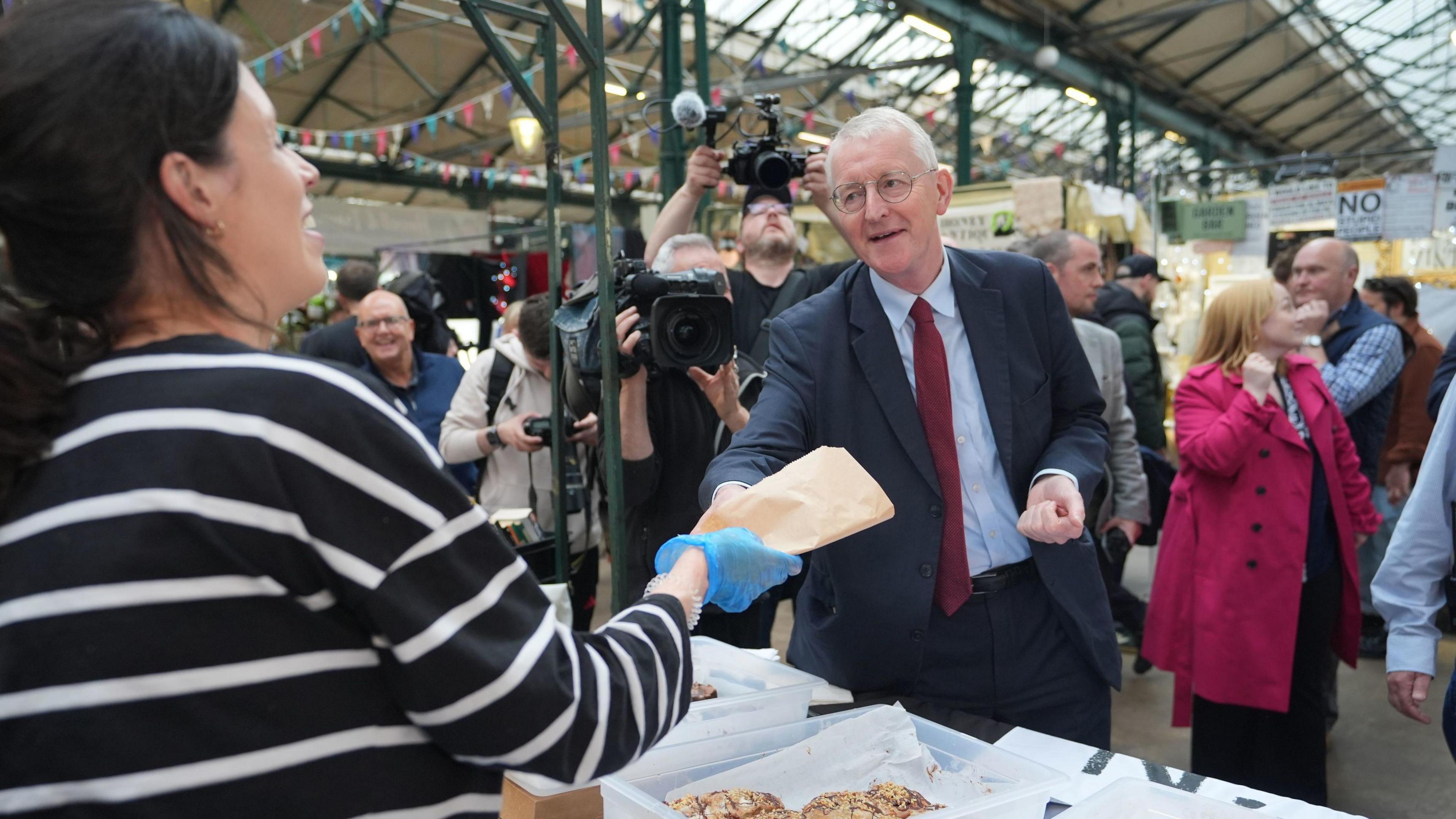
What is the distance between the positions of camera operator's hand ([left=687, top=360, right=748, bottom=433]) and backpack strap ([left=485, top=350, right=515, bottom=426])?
115 centimetres

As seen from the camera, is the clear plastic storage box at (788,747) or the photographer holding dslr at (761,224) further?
the photographer holding dslr at (761,224)

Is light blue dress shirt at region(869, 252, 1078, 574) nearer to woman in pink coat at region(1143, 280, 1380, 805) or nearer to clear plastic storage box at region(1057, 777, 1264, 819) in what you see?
clear plastic storage box at region(1057, 777, 1264, 819)

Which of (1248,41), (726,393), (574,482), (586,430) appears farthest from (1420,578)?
(1248,41)

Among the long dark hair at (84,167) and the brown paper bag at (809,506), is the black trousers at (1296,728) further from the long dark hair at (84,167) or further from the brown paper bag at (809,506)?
the long dark hair at (84,167)

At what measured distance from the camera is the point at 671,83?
6.41 metres

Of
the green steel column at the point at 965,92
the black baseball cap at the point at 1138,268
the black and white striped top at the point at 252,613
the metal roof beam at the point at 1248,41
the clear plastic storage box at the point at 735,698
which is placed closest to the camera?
the black and white striped top at the point at 252,613

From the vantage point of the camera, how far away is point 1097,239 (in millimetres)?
7023

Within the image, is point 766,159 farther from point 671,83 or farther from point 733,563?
point 671,83

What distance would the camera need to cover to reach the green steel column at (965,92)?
879cm

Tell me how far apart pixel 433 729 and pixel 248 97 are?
19.7 inches

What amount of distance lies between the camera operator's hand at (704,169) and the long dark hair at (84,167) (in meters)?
1.96

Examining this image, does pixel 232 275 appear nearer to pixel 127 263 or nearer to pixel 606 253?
pixel 127 263

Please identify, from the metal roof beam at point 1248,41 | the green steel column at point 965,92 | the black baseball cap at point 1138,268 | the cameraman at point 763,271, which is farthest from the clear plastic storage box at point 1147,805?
the metal roof beam at point 1248,41

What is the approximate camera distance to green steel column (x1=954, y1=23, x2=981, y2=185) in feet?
28.8
